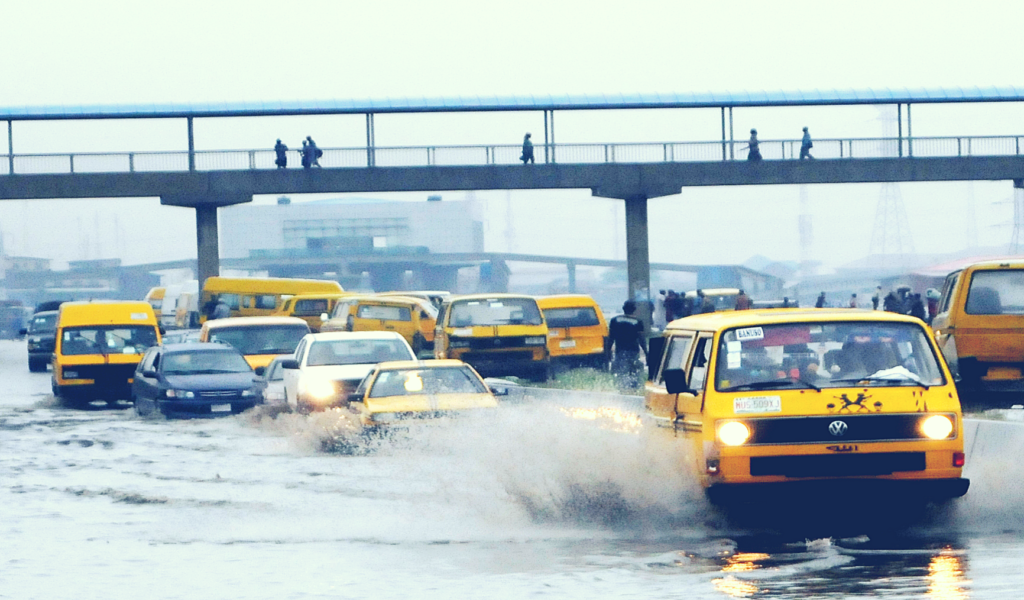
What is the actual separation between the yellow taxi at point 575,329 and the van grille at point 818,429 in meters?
20.6

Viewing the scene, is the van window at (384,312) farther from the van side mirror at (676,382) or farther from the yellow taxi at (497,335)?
the van side mirror at (676,382)

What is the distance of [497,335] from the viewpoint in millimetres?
27109

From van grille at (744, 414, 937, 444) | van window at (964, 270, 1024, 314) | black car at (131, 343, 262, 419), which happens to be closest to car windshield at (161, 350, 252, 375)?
black car at (131, 343, 262, 419)

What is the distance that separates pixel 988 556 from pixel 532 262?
134 metres

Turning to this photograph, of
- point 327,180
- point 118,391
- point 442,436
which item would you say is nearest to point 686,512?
point 442,436

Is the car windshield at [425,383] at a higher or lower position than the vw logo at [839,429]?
lower

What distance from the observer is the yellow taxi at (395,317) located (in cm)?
3372

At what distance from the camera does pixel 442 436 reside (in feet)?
55.5

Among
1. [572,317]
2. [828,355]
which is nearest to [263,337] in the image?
[572,317]

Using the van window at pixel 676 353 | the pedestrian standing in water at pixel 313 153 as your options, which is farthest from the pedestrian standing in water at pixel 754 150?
the van window at pixel 676 353

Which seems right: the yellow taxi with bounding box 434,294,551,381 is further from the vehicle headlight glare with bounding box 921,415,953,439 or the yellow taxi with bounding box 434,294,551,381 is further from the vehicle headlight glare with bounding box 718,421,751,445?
the vehicle headlight glare with bounding box 921,415,953,439

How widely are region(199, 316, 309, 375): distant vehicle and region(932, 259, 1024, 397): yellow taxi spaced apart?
1418 cm

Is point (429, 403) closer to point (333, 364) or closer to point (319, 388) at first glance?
point (319, 388)

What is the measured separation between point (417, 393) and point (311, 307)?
2480 centimetres
